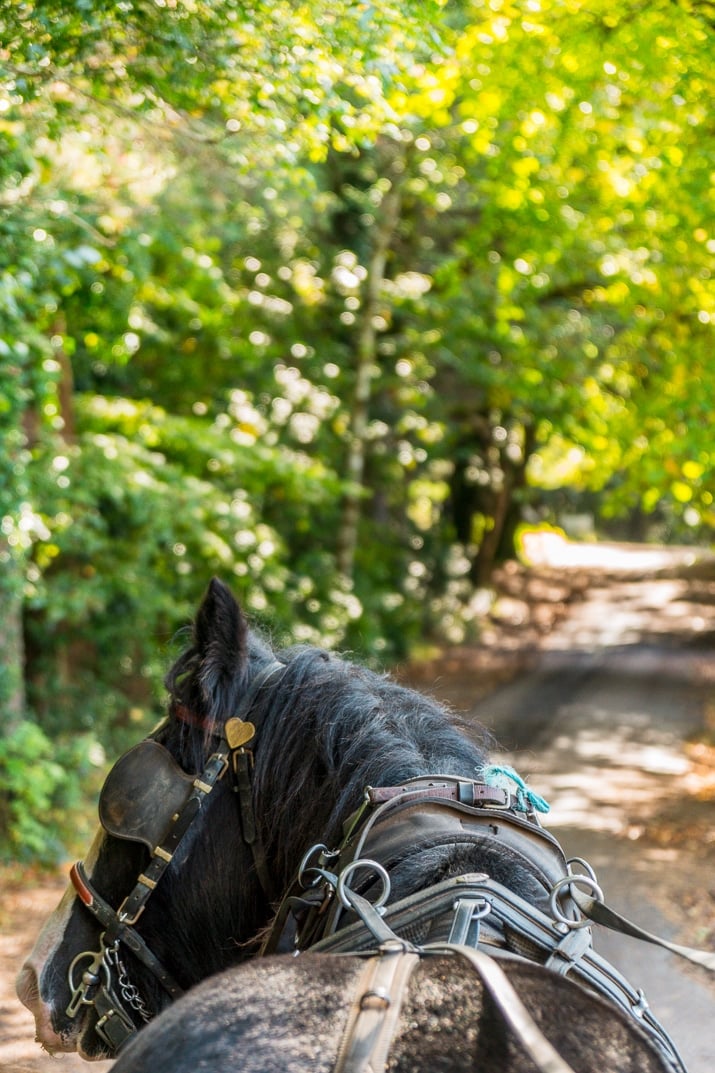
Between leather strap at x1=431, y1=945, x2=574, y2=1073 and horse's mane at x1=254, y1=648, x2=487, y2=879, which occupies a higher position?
leather strap at x1=431, y1=945, x2=574, y2=1073

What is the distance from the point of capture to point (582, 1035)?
147 cm

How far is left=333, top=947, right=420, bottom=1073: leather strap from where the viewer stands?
1.41 metres

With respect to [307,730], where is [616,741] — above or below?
below

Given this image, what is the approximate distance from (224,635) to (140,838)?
0.47 meters

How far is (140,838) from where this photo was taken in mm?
2312

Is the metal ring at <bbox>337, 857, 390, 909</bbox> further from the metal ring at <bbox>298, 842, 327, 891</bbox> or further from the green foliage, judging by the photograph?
the green foliage

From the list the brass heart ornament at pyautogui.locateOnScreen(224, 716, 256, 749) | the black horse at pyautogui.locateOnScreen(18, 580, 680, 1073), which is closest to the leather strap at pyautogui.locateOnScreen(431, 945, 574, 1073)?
the black horse at pyautogui.locateOnScreen(18, 580, 680, 1073)

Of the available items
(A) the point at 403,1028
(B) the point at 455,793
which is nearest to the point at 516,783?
(B) the point at 455,793

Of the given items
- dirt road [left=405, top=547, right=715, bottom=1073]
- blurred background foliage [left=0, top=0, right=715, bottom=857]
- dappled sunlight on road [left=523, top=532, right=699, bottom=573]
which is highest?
blurred background foliage [left=0, top=0, right=715, bottom=857]

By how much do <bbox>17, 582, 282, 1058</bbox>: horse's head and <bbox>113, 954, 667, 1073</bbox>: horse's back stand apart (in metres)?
0.78

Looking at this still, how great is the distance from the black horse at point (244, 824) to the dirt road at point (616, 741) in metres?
0.48

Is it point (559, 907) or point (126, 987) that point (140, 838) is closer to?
point (126, 987)

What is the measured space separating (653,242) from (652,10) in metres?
4.62

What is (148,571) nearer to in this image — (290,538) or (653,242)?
(290,538)
